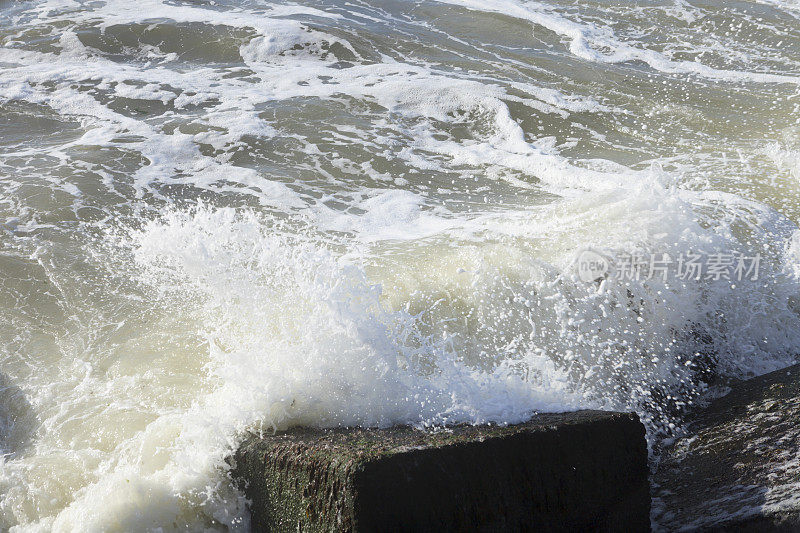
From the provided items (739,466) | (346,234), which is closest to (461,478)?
(739,466)

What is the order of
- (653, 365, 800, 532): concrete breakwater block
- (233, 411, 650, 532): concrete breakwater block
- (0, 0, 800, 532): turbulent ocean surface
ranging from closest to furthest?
(233, 411, 650, 532): concrete breakwater block < (653, 365, 800, 532): concrete breakwater block < (0, 0, 800, 532): turbulent ocean surface

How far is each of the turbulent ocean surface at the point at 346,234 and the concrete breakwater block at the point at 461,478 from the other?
0.32 m

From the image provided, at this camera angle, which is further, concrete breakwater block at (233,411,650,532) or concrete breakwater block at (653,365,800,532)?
concrete breakwater block at (653,365,800,532)

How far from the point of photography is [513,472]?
2.60 m

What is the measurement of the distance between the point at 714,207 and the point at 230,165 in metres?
4.45

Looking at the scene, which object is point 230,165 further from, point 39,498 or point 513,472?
point 513,472

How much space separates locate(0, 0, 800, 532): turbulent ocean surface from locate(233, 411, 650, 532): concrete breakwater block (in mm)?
322

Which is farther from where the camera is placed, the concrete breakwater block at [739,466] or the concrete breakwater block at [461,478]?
the concrete breakwater block at [739,466]

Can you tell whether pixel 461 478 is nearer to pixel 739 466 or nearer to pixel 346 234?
pixel 739 466

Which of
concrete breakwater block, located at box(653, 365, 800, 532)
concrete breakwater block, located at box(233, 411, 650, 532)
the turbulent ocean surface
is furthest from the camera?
the turbulent ocean surface

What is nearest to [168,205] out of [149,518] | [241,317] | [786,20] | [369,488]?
[241,317]

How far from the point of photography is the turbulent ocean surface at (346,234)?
11.0 ft

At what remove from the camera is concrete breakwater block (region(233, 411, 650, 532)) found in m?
2.46

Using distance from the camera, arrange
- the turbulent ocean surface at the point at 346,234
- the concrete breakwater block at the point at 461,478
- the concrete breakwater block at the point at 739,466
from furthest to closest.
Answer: the turbulent ocean surface at the point at 346,234
the concrete breakwater block at the point at 739,466
the concrete breakwater block at the point at 461,478
